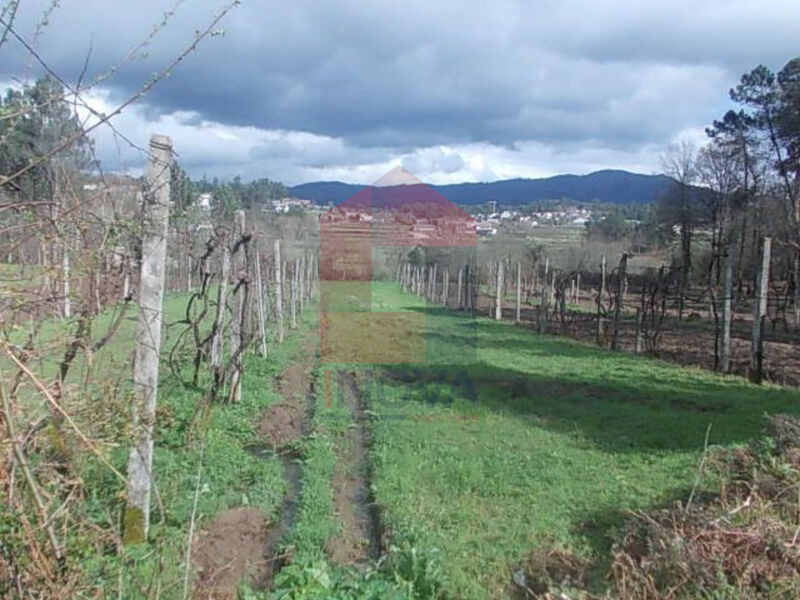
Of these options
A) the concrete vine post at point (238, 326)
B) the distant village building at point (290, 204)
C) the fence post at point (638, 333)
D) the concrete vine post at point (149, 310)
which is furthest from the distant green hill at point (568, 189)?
the concrete vine post at point (149, 310)

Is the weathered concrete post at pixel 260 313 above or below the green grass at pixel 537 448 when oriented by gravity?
above

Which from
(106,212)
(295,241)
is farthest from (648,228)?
(106,212)

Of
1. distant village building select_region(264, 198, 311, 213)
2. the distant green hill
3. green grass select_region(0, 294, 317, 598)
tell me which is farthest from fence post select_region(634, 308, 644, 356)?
the distant green hill

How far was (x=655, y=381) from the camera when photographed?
9.58m

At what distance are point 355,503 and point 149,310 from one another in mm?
2441

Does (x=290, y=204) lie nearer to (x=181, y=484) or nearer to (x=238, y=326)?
(x=238, y=326)

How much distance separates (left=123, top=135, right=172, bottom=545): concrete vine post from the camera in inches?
136

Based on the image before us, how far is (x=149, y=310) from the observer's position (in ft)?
11.3

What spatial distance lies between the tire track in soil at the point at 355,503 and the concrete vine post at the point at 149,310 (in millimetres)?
1247

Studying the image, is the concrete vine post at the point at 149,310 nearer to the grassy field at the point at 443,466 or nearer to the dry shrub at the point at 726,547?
the grassy field at the point at 443,466

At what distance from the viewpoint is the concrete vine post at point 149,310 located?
136 inches

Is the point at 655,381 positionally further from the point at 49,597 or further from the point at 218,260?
the point at 49,597

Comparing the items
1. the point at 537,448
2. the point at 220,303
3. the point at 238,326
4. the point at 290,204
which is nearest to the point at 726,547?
the point at 537,448

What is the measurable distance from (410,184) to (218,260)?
9.13m
